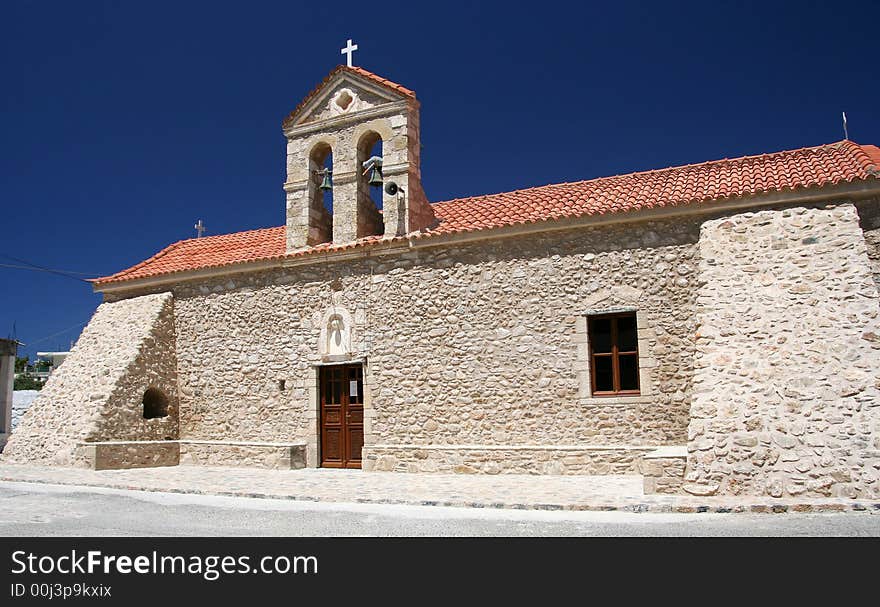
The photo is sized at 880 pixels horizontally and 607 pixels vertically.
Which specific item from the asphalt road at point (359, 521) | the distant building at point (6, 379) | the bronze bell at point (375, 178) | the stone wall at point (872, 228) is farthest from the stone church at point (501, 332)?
the distant building at point (6, 379)

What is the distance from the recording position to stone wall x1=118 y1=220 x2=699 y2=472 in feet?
35.7

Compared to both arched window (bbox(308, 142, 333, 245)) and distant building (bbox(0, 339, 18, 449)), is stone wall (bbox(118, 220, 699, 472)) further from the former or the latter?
distant building (bbox(0, 339, 18, 449))

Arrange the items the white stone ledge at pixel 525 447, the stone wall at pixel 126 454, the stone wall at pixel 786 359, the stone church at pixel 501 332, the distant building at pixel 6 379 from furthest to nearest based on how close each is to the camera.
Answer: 1. the distant building at pixel 6 379
2. the stone wall at pixel 126 454
3. the white stone ledge at pixel 525 447
4. the stone church at pixel 501 332
5. the stone wall at pixel 786 359

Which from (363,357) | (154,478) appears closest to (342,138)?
(363,357)

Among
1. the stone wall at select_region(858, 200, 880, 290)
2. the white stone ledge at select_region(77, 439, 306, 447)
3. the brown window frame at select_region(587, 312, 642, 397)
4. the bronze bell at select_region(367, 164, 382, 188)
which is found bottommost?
the white stone ledge at select_region(77, 439, 306, 447)

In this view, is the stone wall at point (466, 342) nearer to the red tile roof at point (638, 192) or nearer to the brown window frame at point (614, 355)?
the brown window frame at point (614, 355)

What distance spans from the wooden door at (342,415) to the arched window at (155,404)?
366 cm

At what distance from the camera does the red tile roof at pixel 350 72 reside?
1335 cm

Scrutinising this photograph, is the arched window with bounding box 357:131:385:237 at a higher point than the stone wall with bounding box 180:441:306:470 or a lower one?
higher

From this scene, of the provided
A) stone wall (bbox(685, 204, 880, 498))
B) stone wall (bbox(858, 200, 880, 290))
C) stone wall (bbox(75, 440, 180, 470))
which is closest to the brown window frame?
stone wall (bbox(685, 204, 880, 498))

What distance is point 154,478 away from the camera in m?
11.6

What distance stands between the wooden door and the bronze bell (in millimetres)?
3345

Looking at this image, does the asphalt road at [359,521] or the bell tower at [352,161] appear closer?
the asphalt road at [359,521]

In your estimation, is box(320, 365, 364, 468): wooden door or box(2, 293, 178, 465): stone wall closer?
box(320, 365, 364, 468): wooden door
